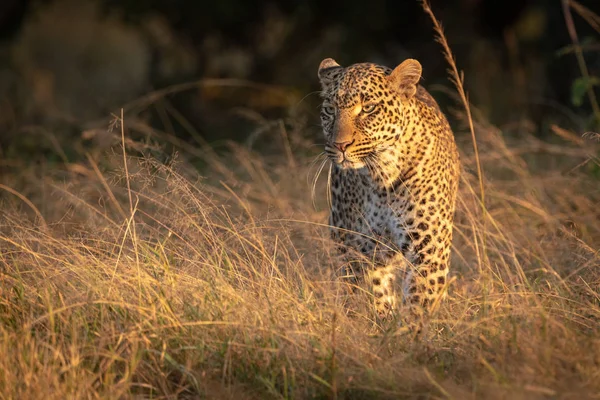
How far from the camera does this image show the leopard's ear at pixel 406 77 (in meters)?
6.85

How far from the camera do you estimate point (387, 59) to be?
16.0 m

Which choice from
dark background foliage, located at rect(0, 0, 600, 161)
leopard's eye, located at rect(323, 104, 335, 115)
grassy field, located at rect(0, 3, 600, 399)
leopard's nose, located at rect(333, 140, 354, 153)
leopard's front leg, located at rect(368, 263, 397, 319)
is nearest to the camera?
grassy field, located at rect(0, 3, 600, 399)

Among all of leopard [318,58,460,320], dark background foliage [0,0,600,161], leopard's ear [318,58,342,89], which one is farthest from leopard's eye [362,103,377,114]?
dark background foliage [0,0,600,161]

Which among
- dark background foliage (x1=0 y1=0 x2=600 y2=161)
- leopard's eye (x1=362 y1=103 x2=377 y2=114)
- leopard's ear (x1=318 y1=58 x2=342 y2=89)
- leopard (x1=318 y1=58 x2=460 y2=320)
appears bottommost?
dark background foliage (x1=0 y1=0 x2=600 y2=161)

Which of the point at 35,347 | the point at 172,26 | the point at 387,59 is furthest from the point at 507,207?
the point at 172,26

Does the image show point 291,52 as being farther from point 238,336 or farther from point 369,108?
point 238,336

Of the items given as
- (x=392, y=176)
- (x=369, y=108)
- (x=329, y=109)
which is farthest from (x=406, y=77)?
(x=392, y=176)

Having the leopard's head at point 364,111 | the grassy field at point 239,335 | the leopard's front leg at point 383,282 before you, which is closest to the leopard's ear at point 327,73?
the leopard's head at point 364,111

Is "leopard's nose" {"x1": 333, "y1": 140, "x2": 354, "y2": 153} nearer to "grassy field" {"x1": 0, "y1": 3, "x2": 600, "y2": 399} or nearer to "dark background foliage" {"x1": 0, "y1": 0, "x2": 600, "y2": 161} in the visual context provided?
"grassy field" {"x1": 0, "y1": 3, "x2": 600, "y2": 399}

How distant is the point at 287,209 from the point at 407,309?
104 inches

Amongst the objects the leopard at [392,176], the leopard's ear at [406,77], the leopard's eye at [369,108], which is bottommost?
the leopard at [392,176]

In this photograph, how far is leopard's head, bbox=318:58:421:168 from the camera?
6.61 m

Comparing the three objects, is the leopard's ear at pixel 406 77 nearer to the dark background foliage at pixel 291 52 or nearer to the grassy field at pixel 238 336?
the grassy field at pixel 238 336

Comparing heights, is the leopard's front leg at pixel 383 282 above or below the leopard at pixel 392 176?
below
